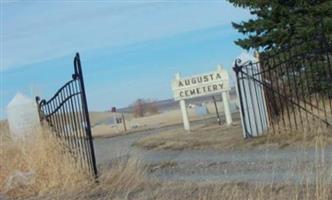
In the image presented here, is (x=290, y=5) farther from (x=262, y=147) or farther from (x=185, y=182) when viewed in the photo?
(x=185, y=182)

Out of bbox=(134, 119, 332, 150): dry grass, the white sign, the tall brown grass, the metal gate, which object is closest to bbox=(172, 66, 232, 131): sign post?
the white sign

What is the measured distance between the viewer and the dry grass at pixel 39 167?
38.9ft

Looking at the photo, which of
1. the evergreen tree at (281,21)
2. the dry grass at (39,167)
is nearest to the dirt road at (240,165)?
the dry grass at (39,167)

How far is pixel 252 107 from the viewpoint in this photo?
15.5 meters

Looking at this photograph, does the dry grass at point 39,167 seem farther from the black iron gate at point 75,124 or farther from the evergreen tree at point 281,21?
the evergreen tree at point 281,21

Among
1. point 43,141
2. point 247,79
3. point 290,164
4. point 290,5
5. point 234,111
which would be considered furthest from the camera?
point 234,111

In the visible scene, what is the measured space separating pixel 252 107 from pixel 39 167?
535 centimetres

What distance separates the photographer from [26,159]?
12.9m

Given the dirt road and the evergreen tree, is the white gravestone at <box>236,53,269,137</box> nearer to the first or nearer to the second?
the dirt road

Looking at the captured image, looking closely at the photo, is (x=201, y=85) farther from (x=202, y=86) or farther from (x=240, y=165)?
(x=240, y=165)

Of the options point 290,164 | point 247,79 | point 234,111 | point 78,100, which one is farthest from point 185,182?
point 234,111

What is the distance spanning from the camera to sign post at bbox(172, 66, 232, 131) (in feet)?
70.7

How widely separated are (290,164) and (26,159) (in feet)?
17.0

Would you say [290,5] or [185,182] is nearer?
[185,182]
